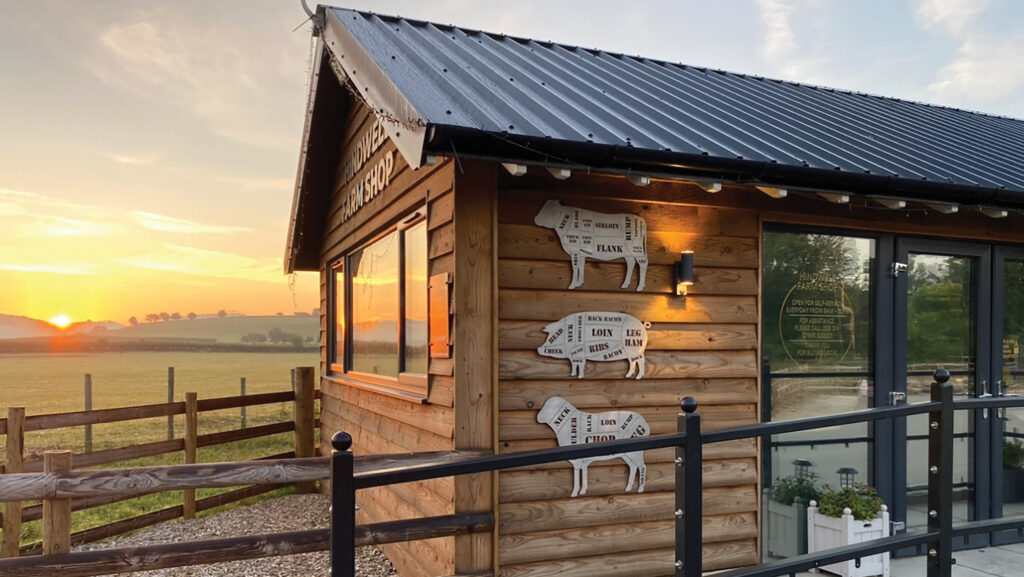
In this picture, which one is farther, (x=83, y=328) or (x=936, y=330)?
(x=83, y=328)

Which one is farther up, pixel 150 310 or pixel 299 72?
pixel 299 72

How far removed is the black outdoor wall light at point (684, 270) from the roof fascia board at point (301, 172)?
3.61 metres

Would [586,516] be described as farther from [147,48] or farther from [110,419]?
[147,48]

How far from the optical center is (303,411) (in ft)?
26.0

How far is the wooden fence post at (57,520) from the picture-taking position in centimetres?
395

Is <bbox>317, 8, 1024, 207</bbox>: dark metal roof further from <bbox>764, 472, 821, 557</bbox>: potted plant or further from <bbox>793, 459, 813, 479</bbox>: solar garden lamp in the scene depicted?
<bbox>764, 472, 821, 557</bbox>: potted plant

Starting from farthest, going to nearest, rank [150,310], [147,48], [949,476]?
[150,310] → [147,48] → [949,476]

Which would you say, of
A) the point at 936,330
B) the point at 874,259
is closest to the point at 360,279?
the point at 874,259

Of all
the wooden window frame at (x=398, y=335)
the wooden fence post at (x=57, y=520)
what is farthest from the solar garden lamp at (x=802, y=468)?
the wooden fence post at (x=57, y=520)

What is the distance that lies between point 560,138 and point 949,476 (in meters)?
2.22

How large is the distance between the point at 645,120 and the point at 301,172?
4.67m

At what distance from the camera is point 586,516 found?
356cm

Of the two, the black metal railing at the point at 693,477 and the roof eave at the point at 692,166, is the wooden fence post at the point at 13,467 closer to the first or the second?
the black metal railing at the point at 693,477

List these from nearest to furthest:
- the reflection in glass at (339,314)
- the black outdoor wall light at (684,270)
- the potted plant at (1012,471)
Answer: the black outdoor wall light at (684,270) → the potted plant at (1012,471) → the reflection in glass at (339,314)
